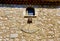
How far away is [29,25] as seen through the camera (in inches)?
197

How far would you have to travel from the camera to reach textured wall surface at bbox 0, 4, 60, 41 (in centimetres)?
479

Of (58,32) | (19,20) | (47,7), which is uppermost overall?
(47,7)

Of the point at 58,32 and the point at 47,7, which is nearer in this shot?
the point at 58,32

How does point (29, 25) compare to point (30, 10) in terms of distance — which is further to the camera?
point (30, 10)

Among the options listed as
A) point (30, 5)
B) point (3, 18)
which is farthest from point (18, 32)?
point (30, 5)

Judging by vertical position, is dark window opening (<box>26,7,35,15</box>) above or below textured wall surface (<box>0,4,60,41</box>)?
above

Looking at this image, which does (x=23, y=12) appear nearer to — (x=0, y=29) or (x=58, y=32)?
(x=0, y=29)

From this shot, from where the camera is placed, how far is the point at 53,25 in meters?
5.04

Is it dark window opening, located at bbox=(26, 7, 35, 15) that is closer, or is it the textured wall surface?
the textured wall surface

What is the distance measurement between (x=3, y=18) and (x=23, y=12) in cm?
67

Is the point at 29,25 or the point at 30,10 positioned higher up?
the point at 30,10

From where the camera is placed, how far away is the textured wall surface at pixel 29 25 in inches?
188

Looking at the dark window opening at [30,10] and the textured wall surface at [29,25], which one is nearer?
the textured wall surface at [29,25]

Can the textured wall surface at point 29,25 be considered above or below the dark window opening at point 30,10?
below
